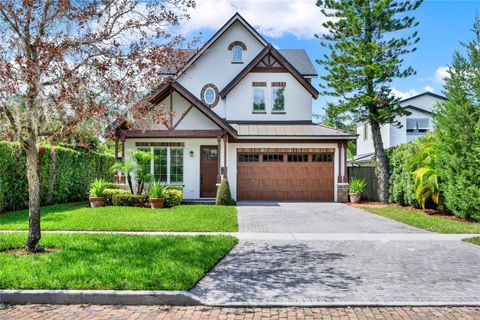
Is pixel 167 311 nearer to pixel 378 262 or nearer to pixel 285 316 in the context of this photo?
pixel 285 316

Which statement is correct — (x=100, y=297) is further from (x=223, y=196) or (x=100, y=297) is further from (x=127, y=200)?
(x=223, y=196)

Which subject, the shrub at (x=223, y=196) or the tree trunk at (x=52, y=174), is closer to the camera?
the tree trunk at (x=52, y=174)

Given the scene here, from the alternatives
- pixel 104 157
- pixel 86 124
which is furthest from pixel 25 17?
pixel 104 157

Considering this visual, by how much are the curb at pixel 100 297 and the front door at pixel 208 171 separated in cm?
1436

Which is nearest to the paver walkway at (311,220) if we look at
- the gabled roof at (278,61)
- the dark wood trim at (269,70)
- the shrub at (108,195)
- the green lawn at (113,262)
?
the green lawn at (113,262)

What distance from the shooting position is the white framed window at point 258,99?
2230 centimetres

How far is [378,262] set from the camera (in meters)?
7.86

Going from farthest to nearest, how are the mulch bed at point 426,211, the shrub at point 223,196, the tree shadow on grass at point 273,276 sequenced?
the shrub at point 223,196, the mulch bed at point 426,211, the tree shadow on grass at point 273,276

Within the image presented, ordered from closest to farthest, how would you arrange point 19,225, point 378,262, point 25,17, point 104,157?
point 25,17 < point 378,262 < point 19,225 < point 104,157

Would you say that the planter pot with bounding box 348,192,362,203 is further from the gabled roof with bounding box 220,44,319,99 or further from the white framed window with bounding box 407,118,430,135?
the white framed window with bounding box 407,118,430,135

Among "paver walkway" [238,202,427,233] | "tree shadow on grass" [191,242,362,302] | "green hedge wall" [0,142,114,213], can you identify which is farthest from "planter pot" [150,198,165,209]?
"tree shadow on grass" [191,242,362,302]

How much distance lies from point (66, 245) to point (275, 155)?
527 inches

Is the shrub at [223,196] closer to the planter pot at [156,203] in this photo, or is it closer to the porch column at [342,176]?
the planter pot at [156,203]

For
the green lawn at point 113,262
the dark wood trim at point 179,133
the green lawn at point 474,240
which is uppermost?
the dark wood trim at point 179,133
